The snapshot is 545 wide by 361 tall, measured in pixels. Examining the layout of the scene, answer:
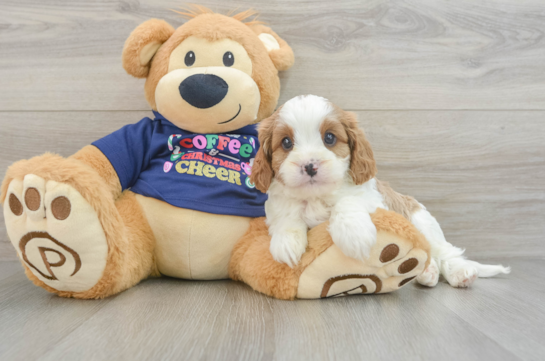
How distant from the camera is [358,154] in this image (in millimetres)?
926

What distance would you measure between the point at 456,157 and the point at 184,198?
102cm

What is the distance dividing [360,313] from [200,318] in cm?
34

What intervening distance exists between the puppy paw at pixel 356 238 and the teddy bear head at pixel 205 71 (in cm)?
49

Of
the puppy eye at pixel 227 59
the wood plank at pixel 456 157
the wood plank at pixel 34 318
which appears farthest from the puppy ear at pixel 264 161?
the wood plank at pixel 456 157

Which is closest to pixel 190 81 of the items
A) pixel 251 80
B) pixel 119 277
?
pixel 251 80

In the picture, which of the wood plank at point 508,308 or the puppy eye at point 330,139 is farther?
the puppy eye at point 330,139

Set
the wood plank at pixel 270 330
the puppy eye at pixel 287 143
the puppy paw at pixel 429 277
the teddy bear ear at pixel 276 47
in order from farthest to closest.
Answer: the teddy bear ear at pixel 276 47 → the puppy paw at pixel 429 277 → the puppy eye at pixel 287 143 → the wood plank at pixel 270 330

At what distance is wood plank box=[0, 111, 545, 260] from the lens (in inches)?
55.2

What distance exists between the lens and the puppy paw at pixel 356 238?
2.65 ft

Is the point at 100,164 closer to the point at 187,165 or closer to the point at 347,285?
the point at 187,165

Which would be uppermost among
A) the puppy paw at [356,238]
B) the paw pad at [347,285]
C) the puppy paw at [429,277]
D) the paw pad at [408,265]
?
the puppy paw at [356,238]

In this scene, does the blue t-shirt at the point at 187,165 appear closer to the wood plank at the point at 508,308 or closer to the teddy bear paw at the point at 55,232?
the teddy bear paw at the point at 55,232

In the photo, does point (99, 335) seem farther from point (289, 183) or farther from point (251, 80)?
point (251, 80)

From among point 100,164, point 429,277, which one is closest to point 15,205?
point 100,164
